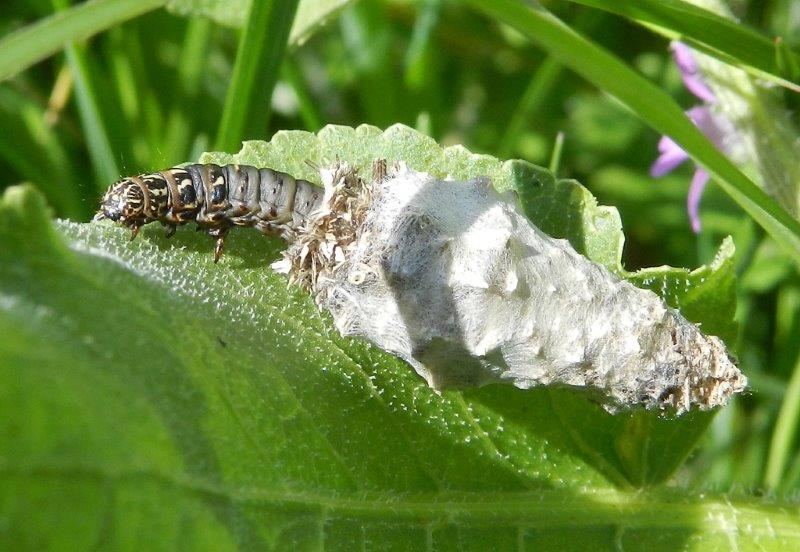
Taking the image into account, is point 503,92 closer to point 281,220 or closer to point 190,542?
point 281,220

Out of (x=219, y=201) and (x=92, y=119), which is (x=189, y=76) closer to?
(x=92, y=119)

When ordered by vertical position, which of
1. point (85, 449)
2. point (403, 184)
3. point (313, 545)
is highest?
A: point (403, 184)

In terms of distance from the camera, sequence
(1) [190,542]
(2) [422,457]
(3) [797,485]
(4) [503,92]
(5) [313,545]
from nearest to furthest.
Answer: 1. (1) [190,542]
2. (5) [313,545]
3. (2) [422,457]
4. (3) [797,485]
5. (4) [503,92]

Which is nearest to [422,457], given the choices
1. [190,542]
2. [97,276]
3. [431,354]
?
[431,354]

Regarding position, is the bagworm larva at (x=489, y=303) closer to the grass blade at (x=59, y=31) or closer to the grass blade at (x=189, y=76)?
the grass blade at (x=59, y=31)

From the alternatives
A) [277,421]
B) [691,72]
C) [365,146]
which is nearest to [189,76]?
[365,146]

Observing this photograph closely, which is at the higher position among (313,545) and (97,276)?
(97,276)
